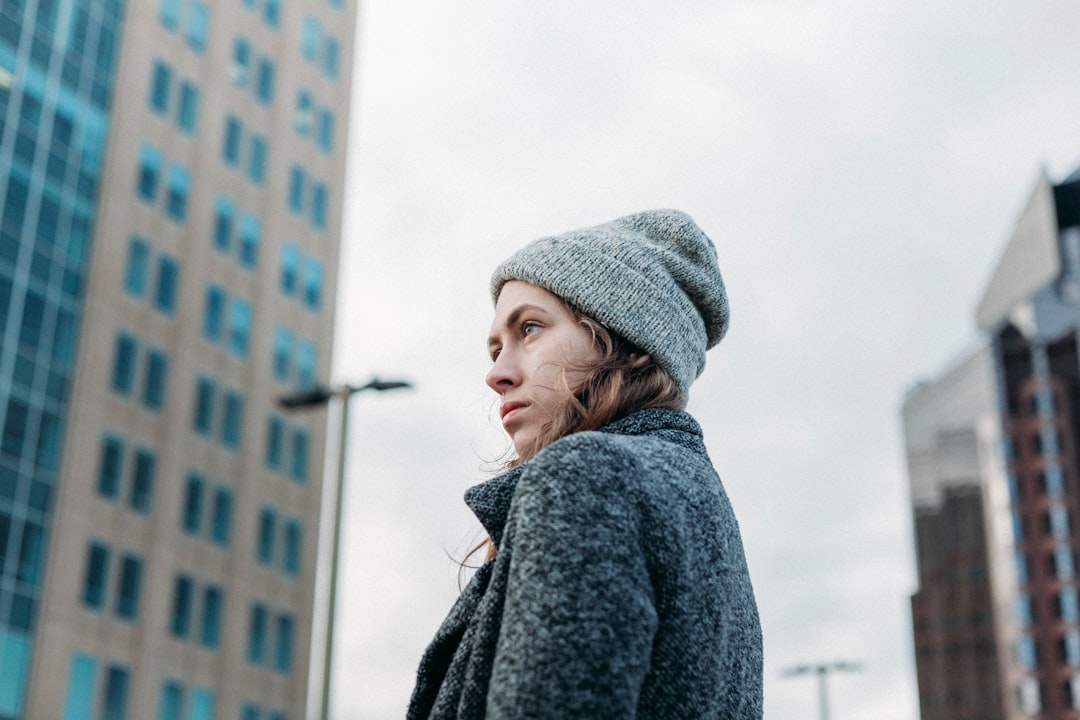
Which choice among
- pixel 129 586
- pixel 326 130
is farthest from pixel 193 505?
pixel 326 130

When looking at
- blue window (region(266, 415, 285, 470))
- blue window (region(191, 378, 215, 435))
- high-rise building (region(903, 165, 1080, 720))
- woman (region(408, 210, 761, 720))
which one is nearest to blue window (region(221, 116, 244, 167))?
blue window (region(191, 378, 215, 435))

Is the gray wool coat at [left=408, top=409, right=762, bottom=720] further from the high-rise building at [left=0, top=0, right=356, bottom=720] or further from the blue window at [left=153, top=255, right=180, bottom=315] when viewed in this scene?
the blue window at [left=153, top=255, right=180, bottom=315]

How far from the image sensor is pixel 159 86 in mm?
47344

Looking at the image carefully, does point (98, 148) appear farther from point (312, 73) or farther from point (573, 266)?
point (573, 266)

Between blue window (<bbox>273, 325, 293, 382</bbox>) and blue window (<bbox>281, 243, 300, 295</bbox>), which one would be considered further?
blue window (<bbox>281, 243, 300, 295</bbox>)

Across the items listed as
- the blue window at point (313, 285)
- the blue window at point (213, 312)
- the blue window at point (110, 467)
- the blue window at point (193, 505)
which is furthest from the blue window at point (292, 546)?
the blue window at point (110, 467)

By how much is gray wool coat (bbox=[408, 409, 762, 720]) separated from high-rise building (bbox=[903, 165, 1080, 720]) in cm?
9671

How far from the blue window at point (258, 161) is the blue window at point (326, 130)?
338 centimetres

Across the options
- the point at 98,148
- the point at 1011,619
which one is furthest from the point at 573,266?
the point at 1011,619

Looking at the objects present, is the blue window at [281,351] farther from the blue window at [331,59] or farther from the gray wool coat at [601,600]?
the gray wool coat at [601,600]

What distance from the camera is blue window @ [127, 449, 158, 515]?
43.0 meters

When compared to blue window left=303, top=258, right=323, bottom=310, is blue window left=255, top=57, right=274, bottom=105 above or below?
above

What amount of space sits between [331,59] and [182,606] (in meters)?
22.5

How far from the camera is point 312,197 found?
53875mm
